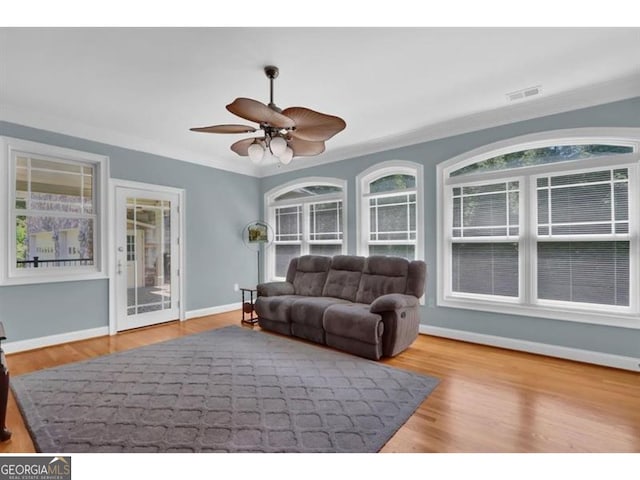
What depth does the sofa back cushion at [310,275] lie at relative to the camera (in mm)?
4555

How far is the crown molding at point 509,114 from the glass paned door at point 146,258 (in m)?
2.83

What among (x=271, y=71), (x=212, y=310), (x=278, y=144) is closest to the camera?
(x=278, y=144)

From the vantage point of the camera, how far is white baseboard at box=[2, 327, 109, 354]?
3.45 m

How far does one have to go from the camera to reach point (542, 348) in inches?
131

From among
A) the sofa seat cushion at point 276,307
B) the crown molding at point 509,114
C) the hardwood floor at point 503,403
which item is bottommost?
the hardwood floor at point 503,403

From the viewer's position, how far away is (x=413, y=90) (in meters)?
3.07

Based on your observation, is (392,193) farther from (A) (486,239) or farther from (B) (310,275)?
(B) (310,275)

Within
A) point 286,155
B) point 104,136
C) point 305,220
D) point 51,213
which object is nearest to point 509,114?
point 286,155

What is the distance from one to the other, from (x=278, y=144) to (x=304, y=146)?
51 cm

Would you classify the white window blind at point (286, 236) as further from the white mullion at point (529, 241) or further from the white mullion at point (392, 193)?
the white mullion at point (529, 241)

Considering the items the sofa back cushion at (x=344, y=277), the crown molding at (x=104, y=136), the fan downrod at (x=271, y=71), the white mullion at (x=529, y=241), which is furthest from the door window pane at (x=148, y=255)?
the white mullion at (x=529, y=241)

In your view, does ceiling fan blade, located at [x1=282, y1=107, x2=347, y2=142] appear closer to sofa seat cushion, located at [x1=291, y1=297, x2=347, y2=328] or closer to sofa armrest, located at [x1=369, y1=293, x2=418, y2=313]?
sofa armrest, located at [x1=369, y1=293, x2=418, y2=313]
